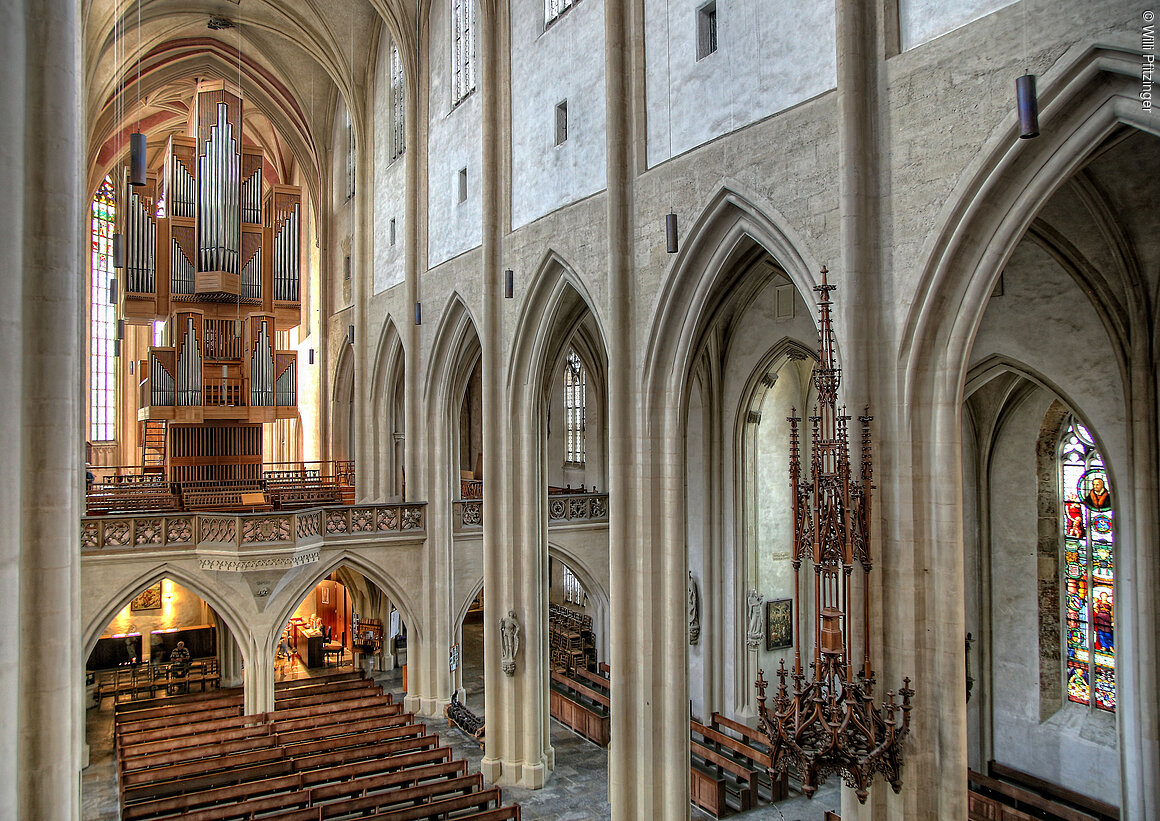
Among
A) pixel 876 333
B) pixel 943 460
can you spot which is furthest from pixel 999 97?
pixel 943 460

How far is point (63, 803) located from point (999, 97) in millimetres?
8338

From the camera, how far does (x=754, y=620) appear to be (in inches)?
693

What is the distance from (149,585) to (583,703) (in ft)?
29.1

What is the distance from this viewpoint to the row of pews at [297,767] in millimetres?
11977

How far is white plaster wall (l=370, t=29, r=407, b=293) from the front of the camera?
68.8 feet

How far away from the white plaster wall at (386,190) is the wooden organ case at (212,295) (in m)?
4.07

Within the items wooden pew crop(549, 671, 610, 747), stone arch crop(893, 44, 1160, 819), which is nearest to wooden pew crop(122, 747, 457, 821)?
wooden pew crop(549, 671, 610, 747)

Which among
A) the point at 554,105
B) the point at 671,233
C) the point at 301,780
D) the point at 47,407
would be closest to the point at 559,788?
the point at 301,780

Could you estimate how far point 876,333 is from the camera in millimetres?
8391

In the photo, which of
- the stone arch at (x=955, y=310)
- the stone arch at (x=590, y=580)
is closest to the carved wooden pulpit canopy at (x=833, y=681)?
the stone arch at (x=955, y=310)

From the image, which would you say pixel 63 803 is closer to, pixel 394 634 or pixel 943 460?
pixel 943 460

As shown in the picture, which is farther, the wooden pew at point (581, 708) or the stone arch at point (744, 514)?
the stone arch at point (744, 514)

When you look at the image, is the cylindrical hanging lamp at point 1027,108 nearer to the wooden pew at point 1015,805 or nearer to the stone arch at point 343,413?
the wooden pew at point 1015,805

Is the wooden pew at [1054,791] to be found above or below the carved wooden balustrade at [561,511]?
below
